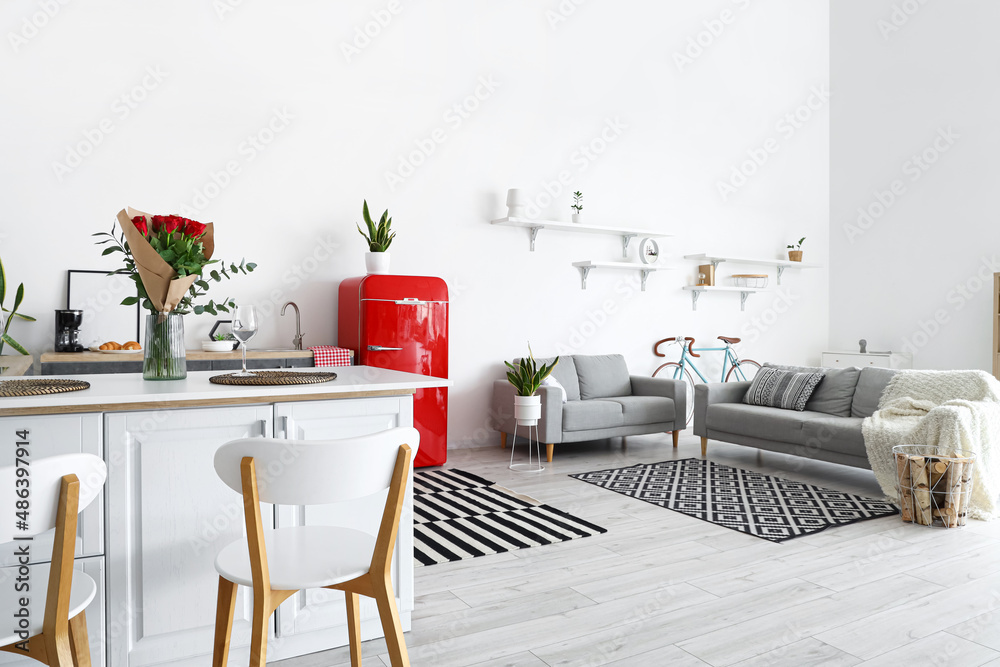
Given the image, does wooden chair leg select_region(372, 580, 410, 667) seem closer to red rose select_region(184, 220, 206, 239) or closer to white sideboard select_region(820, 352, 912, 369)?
red rose select_region(184, 220, 206, 239)

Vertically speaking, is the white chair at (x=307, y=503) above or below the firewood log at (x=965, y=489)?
above

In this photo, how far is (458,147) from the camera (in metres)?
5.54

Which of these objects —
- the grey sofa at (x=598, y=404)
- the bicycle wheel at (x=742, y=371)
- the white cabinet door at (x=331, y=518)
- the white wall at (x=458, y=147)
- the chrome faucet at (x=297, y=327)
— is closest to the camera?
the white cabinet door at (x=331, y=518)

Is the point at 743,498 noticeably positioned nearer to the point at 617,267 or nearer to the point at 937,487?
the point at 937,487

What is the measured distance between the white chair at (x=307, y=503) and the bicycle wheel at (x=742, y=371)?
5.90 metres

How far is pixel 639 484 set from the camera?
4426 millimetres

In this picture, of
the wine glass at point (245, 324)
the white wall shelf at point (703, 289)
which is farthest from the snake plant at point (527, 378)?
the wine glass at point (245, 324)

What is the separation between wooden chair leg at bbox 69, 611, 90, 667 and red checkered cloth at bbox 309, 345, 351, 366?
9.66 ft

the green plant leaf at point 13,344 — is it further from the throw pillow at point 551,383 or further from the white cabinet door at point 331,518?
the throw pillow at point 551,383

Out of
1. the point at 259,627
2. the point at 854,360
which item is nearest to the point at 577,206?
the point at 854,360

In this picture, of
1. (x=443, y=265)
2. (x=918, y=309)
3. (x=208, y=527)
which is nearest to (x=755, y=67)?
(x=918, y=309)

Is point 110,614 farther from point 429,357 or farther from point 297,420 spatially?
point 429,357

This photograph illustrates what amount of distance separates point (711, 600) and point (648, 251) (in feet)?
13.9

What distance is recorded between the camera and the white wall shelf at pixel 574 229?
18.5 ft
